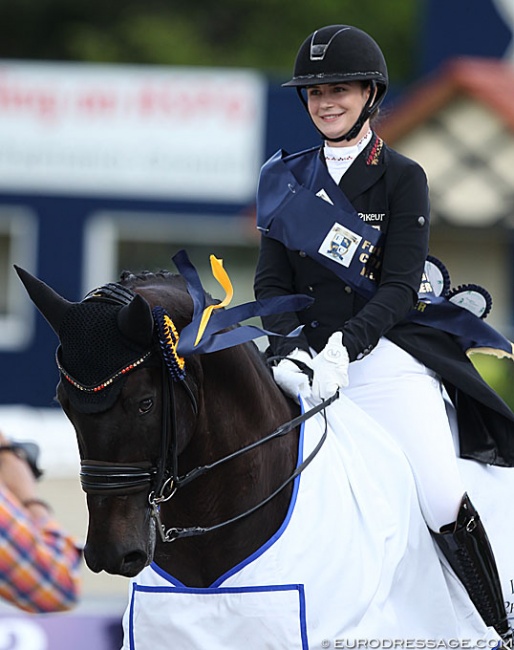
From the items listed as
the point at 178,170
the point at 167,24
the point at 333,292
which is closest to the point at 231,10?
the point at 167,24

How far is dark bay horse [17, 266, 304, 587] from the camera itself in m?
3.27

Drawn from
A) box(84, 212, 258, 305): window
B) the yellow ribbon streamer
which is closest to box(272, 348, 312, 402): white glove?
the yellow ribbon streamer

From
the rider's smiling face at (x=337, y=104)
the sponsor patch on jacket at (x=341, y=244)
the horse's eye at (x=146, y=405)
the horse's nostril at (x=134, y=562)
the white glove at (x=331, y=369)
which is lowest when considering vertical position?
the horse's nostril at (x=134, y=562)

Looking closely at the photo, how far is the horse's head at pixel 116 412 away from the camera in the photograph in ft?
10.7

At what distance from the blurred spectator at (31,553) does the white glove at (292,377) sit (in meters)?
1.47

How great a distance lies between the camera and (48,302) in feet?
11.1

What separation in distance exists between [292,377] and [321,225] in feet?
1.82

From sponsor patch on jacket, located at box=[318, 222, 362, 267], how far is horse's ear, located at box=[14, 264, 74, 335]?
1111mm

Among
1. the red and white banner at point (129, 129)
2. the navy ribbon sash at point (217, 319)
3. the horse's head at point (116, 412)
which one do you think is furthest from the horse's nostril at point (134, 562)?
the red and white banner at point (129, 129)

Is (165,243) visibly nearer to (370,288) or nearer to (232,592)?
(370,288)

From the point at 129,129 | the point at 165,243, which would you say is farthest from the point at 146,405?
the point at 165,243

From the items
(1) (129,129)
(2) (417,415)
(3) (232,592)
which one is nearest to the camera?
(3) (232,592)

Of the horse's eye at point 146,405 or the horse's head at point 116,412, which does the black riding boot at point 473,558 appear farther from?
the horse's eye at point 146,405

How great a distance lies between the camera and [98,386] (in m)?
3.24
